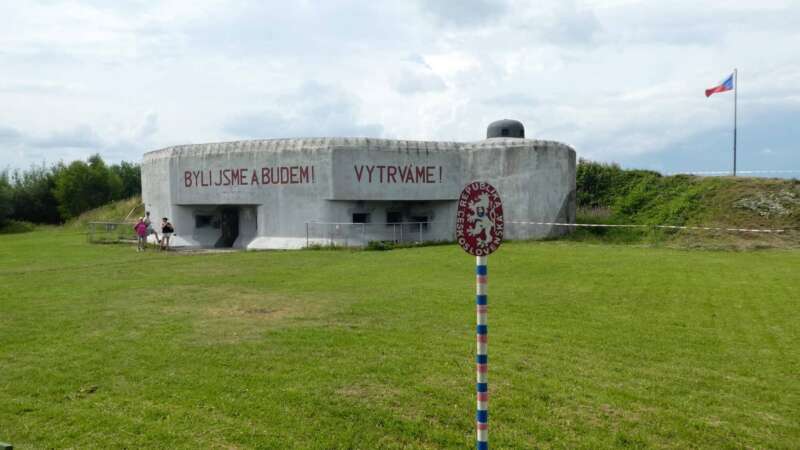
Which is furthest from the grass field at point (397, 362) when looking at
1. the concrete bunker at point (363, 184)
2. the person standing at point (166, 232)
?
the person standing at point (166, 232)

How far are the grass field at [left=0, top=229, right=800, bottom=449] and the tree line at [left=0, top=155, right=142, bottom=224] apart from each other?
4186 cm

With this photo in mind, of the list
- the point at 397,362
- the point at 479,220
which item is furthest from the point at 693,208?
the point at 479,220

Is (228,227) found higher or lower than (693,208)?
lower

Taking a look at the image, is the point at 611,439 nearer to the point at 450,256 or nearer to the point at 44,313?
the point at 44,313

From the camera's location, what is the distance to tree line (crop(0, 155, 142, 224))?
51.4m

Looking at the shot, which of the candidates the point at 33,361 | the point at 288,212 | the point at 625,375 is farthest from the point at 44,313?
the point at 288,212

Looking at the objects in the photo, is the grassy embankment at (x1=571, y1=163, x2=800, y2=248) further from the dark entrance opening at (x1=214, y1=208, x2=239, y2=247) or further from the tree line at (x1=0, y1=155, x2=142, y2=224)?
the tree line at (x1=0, y1=155, x2=142, y2=224)

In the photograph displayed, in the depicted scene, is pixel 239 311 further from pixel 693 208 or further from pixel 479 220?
pixel 693 208

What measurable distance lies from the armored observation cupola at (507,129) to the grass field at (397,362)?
14.8 m

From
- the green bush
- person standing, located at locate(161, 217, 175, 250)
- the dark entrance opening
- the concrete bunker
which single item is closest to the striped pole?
the concrete bunker

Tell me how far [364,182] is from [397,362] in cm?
1748

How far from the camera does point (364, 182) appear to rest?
80.4 ft

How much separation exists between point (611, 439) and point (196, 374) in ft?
14.3

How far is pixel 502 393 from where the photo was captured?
20.9ft
